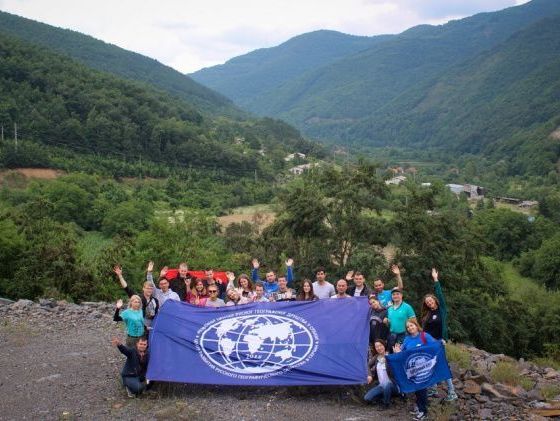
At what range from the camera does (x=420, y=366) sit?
922 centimetres

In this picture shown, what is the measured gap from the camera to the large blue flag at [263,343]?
32.0 ft

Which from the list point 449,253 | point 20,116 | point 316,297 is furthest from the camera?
point 20,116

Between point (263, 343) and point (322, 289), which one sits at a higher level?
point (322, 289)

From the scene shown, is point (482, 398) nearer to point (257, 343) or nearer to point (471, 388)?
point (471, 388)

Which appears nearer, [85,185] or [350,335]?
[350,335]

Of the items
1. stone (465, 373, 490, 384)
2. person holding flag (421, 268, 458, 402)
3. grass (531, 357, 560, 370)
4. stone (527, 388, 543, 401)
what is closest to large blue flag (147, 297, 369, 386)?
person holding flag (421, 268, 458, 402)

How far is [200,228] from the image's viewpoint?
35.1m

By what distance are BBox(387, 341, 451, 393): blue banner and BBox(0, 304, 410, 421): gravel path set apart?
56cm

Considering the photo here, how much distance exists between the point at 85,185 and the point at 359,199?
5460 centimetres

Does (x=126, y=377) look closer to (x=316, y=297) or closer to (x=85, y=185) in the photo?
(x=316, y=297)

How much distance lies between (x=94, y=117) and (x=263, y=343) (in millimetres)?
97698

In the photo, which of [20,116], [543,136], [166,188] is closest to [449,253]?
[166,188]

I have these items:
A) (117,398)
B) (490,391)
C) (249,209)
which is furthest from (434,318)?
(249,209)

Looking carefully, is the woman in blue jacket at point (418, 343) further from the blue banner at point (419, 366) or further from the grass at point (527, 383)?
the grass at point (527, 383)
